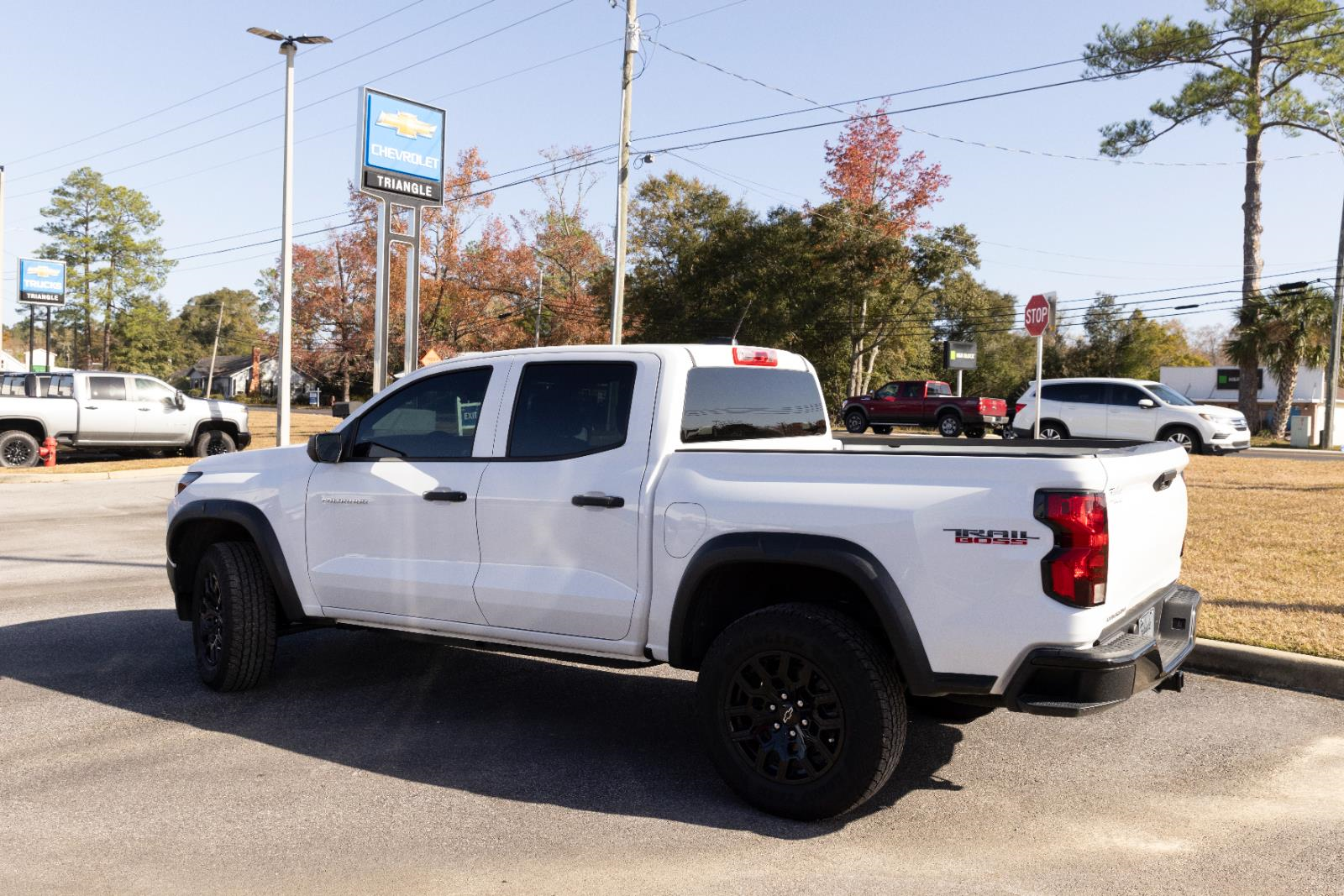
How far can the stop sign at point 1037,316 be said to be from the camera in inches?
621

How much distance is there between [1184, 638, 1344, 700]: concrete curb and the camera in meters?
6.28

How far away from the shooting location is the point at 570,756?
510cm

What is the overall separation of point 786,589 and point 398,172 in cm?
1884

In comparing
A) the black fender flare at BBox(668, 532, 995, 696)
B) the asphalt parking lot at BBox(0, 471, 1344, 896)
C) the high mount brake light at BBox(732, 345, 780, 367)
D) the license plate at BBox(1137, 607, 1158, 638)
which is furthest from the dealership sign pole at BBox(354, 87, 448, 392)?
the license plate at BBox(1137, 607, 1158, 638)

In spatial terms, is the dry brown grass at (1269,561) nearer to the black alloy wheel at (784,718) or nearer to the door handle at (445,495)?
the black alloy wheel at (784,718)

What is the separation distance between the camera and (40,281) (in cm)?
5219

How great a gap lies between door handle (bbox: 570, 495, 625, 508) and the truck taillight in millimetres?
1758

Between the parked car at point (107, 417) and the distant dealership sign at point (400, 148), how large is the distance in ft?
21.1

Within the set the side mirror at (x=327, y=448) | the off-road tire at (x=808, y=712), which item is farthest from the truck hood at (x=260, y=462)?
the off-road tire at (x=808, y=712)

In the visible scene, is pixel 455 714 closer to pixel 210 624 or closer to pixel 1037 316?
pixel 210 624

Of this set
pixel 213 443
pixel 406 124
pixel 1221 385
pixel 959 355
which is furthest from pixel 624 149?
pixel 1221 385

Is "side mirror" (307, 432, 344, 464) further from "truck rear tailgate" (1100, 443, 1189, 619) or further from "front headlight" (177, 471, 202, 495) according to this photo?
"truck rear tailgate" (1100, 443, 1189, 619)

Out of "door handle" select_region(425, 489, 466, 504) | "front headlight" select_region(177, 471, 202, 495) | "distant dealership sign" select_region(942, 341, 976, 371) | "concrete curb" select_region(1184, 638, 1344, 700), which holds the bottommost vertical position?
"concrete curb" select_region(1184, 638, 1344, 700)

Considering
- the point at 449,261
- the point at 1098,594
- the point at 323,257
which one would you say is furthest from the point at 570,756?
the point at 323,257
